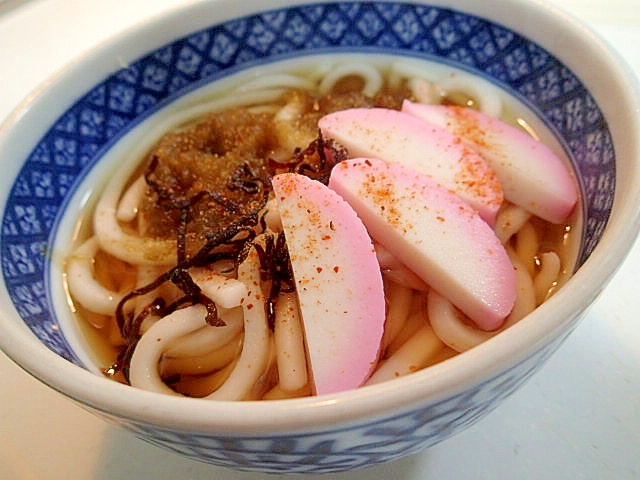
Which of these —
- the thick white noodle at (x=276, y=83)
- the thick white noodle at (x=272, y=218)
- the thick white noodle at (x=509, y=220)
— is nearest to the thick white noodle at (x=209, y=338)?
the thick white noodle at (x=272, y=218)

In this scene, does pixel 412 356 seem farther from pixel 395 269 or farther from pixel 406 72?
pixel 406 72

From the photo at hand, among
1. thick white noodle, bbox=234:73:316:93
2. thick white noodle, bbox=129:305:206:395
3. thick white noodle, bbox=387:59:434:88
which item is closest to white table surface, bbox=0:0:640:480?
thick white noodle, bbox=129:305:206:395

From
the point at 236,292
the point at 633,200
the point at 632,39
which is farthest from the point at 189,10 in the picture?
the point at 632,39

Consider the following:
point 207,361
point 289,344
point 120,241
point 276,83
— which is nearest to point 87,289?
point 120,241

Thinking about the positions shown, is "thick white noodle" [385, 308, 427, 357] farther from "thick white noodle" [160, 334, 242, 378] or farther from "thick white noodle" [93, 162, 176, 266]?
"thick white noodle" [93, 162, 176, 266]

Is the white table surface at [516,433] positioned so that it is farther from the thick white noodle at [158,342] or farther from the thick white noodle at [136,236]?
the thick white noodle at [136,236]
